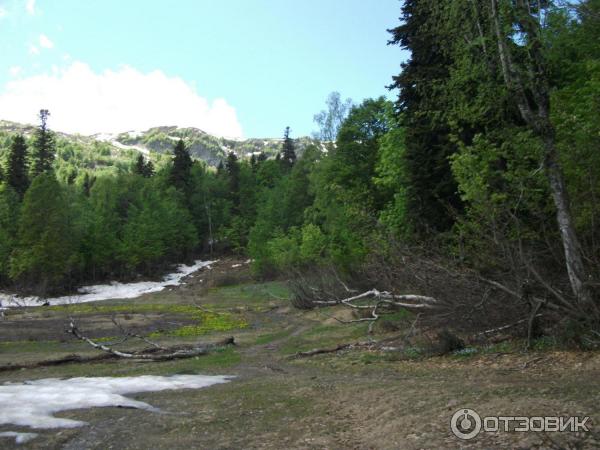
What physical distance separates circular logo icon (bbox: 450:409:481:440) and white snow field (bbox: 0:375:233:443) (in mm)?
5431

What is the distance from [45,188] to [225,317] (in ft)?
109

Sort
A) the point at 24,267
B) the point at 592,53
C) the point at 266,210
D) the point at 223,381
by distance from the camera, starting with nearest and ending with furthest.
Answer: the point at 223,381
the point at 592,53
the point at 24,267
the point at 266,210

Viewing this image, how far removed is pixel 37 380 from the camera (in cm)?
1221

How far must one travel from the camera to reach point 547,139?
401 inches

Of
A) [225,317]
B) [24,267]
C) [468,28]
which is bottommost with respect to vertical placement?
[225,317]

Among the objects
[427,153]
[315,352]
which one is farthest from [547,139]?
[427,153]

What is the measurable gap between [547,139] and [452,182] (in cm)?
887

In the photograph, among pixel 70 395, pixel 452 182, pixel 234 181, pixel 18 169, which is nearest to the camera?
pixel 70 395

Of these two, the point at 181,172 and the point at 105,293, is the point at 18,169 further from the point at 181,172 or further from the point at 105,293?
the point at 181,172

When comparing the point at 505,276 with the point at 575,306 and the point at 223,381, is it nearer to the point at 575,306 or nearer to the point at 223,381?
the point at 575,306

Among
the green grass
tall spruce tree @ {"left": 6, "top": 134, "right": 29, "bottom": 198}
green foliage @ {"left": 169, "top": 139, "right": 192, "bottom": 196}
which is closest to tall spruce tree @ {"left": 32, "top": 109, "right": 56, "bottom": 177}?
tall spruce tree @ {"left": 6, "top": 134, "right": 29, "bottom": 198}

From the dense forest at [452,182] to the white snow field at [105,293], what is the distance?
2344 millimetres

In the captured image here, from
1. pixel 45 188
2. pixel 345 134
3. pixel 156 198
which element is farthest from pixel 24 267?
pixel 345 134

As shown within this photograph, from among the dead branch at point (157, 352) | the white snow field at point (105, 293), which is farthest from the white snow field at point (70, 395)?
the white snow field at point (105, 293)
